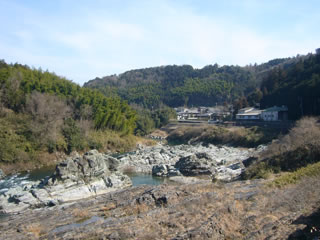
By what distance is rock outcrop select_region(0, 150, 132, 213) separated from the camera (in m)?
15.2

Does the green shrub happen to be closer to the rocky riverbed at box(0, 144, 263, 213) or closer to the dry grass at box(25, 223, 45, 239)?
the rocky riverbed at box(0, 144, 263, 213)

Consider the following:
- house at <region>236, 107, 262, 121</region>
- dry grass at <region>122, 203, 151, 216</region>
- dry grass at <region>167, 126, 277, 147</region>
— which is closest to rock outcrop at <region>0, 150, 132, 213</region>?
dry grass at <region>122, 203, 151, 216</region>

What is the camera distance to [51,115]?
108 feet

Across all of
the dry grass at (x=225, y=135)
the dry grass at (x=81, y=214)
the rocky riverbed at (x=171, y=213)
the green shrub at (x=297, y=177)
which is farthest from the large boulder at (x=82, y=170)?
the dry grass at (x=225, y=135)

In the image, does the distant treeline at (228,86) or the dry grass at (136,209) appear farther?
the distant treeline at (228,86)

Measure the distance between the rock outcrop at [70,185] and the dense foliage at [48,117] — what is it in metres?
10.1

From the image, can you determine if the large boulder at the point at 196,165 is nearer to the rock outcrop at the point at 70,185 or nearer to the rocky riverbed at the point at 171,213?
the rock outcrop at the point at 70,185

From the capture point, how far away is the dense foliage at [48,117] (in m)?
28.6

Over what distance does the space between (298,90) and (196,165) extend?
88.5 feet

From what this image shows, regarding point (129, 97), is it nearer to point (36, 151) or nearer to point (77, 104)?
point (77, 104)

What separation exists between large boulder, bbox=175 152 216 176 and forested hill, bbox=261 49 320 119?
69.5ft

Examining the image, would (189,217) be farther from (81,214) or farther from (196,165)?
(196,165)

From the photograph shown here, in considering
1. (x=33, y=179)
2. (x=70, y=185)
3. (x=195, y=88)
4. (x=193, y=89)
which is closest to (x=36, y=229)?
(x=70, y=185)

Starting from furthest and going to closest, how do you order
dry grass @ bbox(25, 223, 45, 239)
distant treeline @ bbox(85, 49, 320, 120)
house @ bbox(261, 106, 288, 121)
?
1. house @ bbox(261, 106, 288, 121)
2. distant treeline @ bbox(85, 49, 320, 120)
3. dry grass @ bbox(25, 223, 45, 239)
